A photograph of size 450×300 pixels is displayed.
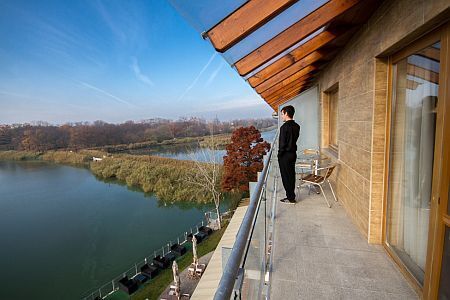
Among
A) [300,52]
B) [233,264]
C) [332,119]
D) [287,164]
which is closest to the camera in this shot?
[233,264]

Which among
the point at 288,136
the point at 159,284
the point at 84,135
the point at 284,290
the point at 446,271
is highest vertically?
the point at 84,135

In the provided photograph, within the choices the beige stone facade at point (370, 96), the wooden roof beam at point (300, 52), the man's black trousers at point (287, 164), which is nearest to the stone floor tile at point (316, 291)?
the beige stone facade at point (370, 96)

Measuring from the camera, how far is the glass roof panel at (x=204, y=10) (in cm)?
134

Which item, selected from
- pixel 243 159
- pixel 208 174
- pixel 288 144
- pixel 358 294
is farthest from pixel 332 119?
pixel 208 174

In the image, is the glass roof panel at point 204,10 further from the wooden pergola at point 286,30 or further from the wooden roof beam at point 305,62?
the wooden roof beam at point 305,62

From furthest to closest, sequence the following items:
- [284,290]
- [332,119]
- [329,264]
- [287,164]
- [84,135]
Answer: [84,135] < [332,119] < [287,164] < [329,264] < [284,290]

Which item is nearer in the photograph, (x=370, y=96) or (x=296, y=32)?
(x=296, y=32)

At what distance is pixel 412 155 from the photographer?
1.95 m

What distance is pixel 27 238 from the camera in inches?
682

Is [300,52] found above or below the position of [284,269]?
above

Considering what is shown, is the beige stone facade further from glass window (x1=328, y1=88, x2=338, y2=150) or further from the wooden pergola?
glass window (x1=328, y1=88, x2=338, y2=150)

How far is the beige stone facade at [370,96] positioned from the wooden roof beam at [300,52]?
0.33 m

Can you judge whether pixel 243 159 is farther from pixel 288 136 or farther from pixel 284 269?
pixel 284 269

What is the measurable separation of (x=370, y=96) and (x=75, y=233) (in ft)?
68.3
